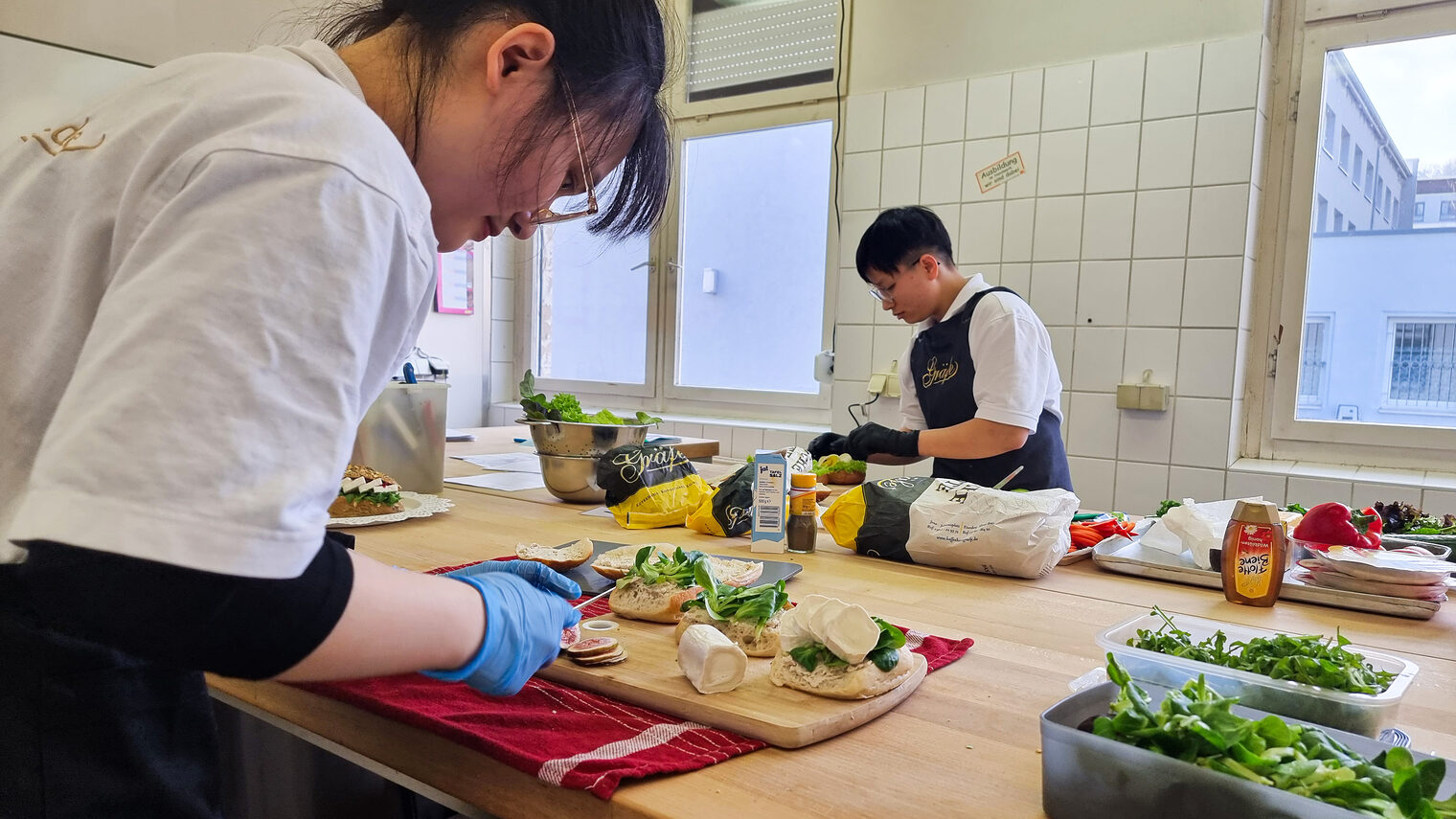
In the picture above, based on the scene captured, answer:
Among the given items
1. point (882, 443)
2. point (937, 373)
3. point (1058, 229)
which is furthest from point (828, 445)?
point (1058, 229)

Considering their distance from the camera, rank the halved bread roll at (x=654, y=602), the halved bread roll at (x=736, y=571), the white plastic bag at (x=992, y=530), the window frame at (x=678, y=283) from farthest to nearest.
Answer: the window frame at (x=678, y=283)
the white plastic bag at (x=992, y=530)
the halved bread roll at (x=736, y=571)
the halved bread roll at (x=654, y=602)

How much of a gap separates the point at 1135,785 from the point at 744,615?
0.45 m

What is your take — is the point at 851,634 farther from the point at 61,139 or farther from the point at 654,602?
the point at 61,139

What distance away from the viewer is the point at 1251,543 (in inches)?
47.2

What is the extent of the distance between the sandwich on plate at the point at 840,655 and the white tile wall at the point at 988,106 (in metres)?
2.41

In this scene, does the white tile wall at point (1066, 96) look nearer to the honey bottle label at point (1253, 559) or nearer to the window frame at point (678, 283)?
the window frame at point (678, 283)

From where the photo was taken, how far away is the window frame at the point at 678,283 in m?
3.35

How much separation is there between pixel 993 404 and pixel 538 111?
5.44 ft

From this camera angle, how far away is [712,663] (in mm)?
820

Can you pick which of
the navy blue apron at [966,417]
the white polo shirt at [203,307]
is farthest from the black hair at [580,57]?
the navy blue apron at [966,417]

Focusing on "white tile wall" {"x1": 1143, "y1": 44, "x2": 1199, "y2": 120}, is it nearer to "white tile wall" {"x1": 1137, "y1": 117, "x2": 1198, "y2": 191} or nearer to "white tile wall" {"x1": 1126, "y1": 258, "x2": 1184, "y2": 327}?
"white tile wall" {"x1": 1137, "y1": 117, "x2": 1198, "y2": 191}

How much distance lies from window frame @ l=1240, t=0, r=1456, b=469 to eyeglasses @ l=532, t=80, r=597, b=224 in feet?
8.03

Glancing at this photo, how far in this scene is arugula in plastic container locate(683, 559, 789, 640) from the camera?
0.96 metres

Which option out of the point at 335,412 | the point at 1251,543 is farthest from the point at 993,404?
the point at 335,412
